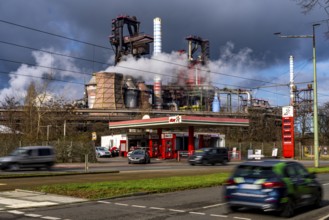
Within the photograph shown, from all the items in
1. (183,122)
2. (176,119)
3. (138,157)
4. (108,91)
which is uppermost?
(108,91)

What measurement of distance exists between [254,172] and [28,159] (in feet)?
75.9

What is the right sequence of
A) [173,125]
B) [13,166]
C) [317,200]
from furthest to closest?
[173,125]
[13,166]
[317,200]

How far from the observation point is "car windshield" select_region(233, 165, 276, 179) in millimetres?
10781

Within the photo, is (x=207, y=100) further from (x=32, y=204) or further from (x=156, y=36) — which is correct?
(x=32, y=204)

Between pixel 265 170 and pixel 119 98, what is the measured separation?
114m

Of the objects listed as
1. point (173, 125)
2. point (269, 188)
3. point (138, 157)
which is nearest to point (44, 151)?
point (138, 157)

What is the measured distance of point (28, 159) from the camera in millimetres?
30766

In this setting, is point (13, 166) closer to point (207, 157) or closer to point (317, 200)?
point (207, 157)

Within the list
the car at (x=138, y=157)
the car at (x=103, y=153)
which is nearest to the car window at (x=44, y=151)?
the car at (x=138, y=157)

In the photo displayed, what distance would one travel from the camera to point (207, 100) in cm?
14062

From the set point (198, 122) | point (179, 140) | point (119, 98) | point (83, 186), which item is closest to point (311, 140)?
point (179, 140)

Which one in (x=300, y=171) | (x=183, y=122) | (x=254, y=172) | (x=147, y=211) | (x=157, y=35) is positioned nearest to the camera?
(x=254, y=172)

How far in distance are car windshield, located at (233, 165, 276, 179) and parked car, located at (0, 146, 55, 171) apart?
74.0 feet

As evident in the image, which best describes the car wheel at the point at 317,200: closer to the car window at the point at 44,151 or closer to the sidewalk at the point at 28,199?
the sidewalk at the point at 28,199
